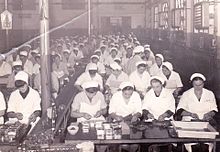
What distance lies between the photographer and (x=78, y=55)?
6.56m

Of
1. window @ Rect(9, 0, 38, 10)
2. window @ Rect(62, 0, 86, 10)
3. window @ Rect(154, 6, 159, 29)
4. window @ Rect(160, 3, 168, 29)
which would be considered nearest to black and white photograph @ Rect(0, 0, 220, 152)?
window @ Rect(160, 3, 168, 29)

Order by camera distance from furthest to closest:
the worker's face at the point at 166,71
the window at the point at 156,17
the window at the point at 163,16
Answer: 1. the window at the point at 156,17
2. the window at the point at 163,16
3. the worker's face at the point at 166,71

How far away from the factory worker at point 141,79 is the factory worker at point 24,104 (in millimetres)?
1264

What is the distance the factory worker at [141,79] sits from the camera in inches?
150

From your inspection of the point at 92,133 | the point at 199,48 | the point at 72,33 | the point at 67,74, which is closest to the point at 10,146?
the point at 92,133

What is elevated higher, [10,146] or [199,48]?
[199,48]

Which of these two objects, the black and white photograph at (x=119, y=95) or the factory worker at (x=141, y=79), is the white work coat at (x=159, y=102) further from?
the factory worker at (x=141, y=79)

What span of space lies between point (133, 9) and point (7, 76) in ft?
21.4

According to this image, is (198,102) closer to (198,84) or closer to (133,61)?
(198,84)

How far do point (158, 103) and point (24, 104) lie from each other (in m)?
0.90

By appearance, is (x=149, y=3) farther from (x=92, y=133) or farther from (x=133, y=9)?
(x=92, y=133)

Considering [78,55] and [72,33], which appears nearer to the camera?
[78,55]

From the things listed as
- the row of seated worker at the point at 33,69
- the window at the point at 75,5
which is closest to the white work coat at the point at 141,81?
the row of seated worker at the point at 33,69

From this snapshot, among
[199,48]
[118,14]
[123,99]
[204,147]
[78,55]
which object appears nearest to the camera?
[204,147]
